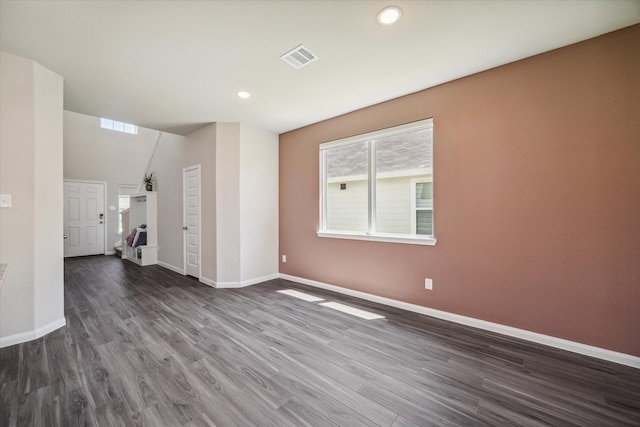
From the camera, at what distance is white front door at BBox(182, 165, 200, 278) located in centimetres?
454

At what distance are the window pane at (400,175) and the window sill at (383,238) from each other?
13 centimetres

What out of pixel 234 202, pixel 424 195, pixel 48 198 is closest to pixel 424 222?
pixel 424 195

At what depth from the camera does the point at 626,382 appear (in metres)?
1.81

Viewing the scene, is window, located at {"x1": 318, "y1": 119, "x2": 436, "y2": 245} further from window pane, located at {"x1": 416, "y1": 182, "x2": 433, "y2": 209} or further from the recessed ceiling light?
the recessed ceiling light

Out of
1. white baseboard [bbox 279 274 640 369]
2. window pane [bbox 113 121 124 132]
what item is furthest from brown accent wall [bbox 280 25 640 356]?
window pane [bbox 113 121 124 132]

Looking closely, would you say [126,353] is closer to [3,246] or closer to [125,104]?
[3,246]

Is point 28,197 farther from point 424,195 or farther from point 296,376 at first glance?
point 424,195

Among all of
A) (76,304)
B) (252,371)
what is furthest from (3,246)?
(252,371)

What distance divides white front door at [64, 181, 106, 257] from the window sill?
686cm

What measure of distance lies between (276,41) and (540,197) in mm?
2784

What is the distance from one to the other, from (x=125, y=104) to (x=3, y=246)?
2074 millimetres

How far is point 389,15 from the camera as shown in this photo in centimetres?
185

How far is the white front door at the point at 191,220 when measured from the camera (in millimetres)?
4539

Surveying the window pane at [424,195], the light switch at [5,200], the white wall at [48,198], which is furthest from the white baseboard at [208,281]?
the window pane at [424,195]
